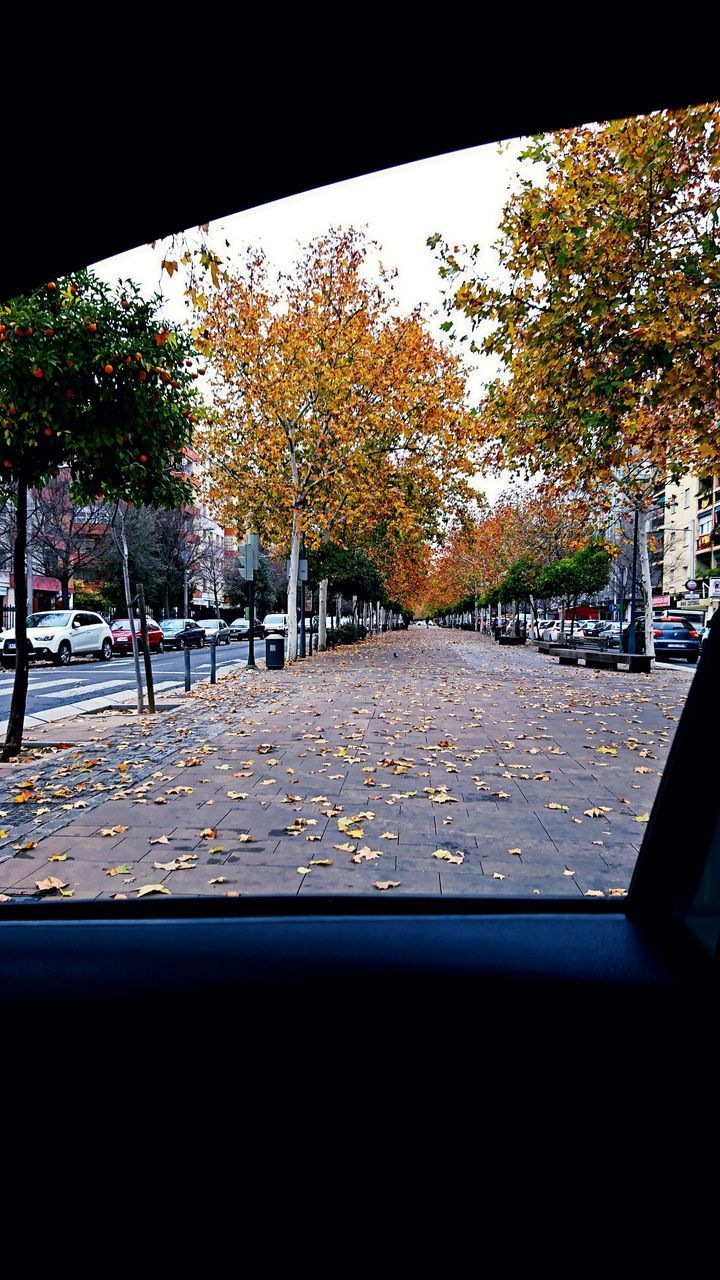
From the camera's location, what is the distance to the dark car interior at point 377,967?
154cm

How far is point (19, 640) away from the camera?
7109mm

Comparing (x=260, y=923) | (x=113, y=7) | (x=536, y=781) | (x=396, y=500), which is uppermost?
(x=396, y=500)

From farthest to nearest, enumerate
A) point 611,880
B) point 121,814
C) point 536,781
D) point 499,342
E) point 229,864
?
point 499,342 < point 536,781 < point 121,814 < point 229,864 < point 611,880

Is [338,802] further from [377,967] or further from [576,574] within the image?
[576,574]

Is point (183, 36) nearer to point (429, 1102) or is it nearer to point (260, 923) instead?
point (260, 923)

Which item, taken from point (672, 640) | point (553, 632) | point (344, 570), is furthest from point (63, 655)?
point (553, 632)

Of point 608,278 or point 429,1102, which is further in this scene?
point 608,278

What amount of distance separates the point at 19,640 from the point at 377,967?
6.47 metres

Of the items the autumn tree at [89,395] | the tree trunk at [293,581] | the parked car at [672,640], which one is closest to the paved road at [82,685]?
the tree trunk at [293,581]

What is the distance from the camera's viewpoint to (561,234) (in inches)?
280

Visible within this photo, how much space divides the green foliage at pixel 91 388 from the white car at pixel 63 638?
510 inches

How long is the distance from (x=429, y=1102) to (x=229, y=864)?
260 cm

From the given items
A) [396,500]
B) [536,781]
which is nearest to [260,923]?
[536,781]

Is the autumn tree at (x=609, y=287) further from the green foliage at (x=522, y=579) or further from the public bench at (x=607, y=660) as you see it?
the green foliage at (x=522, y=579)
